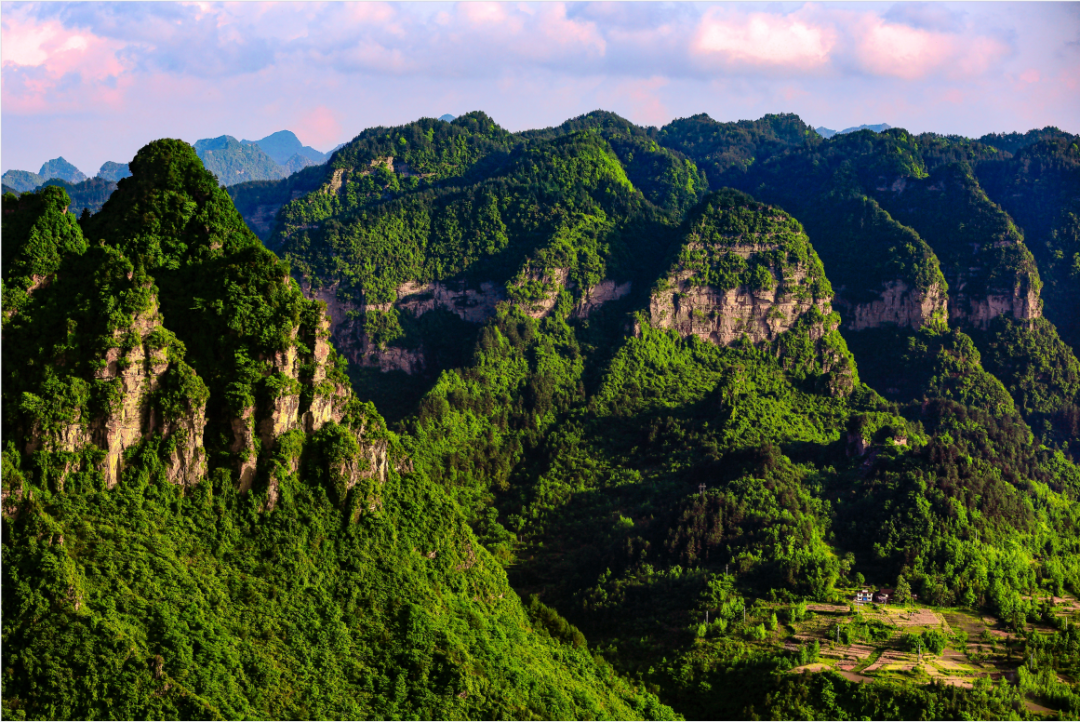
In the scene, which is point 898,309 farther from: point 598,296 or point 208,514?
point 208,514

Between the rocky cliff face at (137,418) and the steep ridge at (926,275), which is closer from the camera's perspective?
the rocky cliff face at (137,418)

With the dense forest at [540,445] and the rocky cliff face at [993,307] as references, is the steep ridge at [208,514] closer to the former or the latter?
the dense forest at [540,445]

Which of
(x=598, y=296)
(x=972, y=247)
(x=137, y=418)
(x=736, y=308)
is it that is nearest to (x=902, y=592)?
(x=736, y=308)

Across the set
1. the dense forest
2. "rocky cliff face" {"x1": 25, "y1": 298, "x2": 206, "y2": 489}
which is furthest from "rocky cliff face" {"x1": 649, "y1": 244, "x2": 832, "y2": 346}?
"rocky cliff face" {"x1": 25, "y1": 298, "x2": 206, "y2": 489}

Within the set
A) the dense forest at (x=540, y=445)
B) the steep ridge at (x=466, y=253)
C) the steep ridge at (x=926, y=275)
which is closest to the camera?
the dense forest at (x=540, y=445)

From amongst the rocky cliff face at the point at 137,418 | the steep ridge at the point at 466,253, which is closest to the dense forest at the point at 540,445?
the rocky cliff face at the point at 137,418

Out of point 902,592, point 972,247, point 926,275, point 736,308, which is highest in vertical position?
point 972,247
